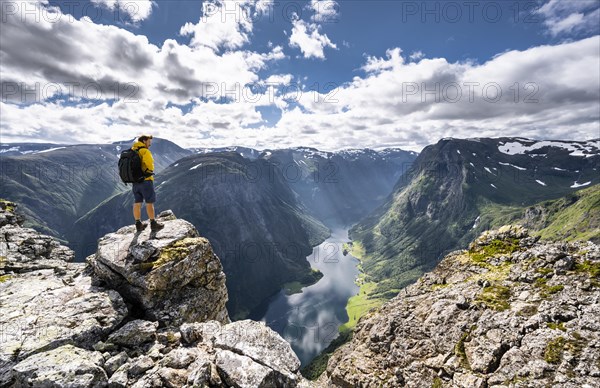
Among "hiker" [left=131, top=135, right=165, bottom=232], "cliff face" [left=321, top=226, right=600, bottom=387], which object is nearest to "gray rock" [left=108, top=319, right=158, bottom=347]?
"hiker" [left=131, top=135, right=165, bottom=232]

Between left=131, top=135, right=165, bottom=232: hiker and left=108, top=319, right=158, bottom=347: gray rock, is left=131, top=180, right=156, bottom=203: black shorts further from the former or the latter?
left=108, top=319, right=158, bottom=347: gray rock

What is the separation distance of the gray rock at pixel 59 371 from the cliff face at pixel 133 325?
0.04 meters

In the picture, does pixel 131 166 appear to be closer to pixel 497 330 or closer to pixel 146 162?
pixel 146 162

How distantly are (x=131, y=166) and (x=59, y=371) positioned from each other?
11.5 meters

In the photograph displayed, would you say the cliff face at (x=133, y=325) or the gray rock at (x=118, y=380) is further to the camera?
the cliff face at (x=133, y=325)

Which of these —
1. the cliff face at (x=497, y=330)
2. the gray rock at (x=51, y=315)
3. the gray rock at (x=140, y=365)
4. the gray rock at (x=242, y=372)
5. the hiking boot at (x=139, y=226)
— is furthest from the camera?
the hiking boot at (x=139, y=226)

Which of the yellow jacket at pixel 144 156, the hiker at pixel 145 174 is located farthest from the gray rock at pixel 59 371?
the yellow jacket at pixel 144 156

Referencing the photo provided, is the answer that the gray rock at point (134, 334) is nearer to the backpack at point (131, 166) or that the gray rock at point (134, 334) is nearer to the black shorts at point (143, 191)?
the black shorts at point (143, 191)

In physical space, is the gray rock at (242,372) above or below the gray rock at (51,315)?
below

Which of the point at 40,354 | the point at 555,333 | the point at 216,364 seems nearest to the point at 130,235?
the point at 40,354

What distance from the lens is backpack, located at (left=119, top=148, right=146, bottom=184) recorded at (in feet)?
59.6

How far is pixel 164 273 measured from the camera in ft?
58.2

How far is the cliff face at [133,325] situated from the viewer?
11625 mm

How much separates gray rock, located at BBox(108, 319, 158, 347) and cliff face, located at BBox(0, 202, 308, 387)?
0.05 meters
